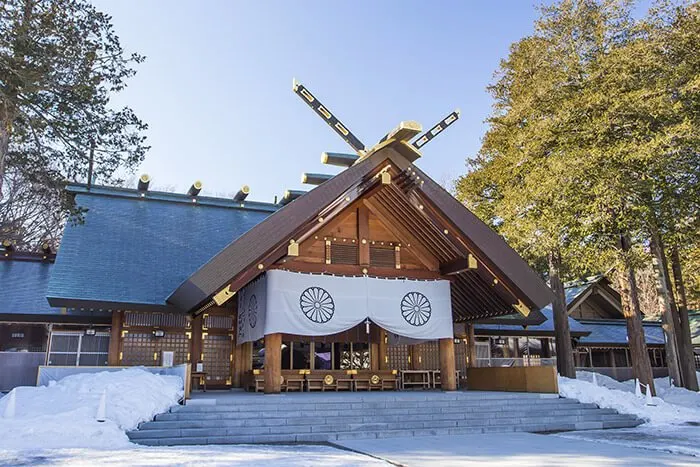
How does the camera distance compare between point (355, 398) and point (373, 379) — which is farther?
point (373, 379)

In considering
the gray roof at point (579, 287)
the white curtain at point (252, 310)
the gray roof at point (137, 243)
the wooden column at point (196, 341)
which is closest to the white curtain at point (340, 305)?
the white curtain at point (252, 310)

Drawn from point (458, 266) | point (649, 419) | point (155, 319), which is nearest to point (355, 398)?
point (458, 266)

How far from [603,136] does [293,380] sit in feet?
31.8

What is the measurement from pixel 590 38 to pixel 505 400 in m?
10.1

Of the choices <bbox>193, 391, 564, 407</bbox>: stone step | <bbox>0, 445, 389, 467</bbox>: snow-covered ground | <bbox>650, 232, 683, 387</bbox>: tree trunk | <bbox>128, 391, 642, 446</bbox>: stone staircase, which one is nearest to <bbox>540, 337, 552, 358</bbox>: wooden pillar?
<bbox>650, 232, 683, 387</bbox>: tree trunk

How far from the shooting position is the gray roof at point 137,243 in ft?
40.3

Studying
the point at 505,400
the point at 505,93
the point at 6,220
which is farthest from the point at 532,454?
the point at 6,220

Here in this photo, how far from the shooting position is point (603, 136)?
44.9 feet

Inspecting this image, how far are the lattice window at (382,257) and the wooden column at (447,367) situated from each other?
7.07 feet

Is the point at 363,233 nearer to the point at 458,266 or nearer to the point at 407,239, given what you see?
the point at 407,239

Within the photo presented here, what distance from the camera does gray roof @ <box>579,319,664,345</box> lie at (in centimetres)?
2240

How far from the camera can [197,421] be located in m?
8.41

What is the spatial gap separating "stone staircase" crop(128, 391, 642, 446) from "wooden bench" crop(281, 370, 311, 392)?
277 cm

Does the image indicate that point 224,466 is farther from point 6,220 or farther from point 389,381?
point 6,220
